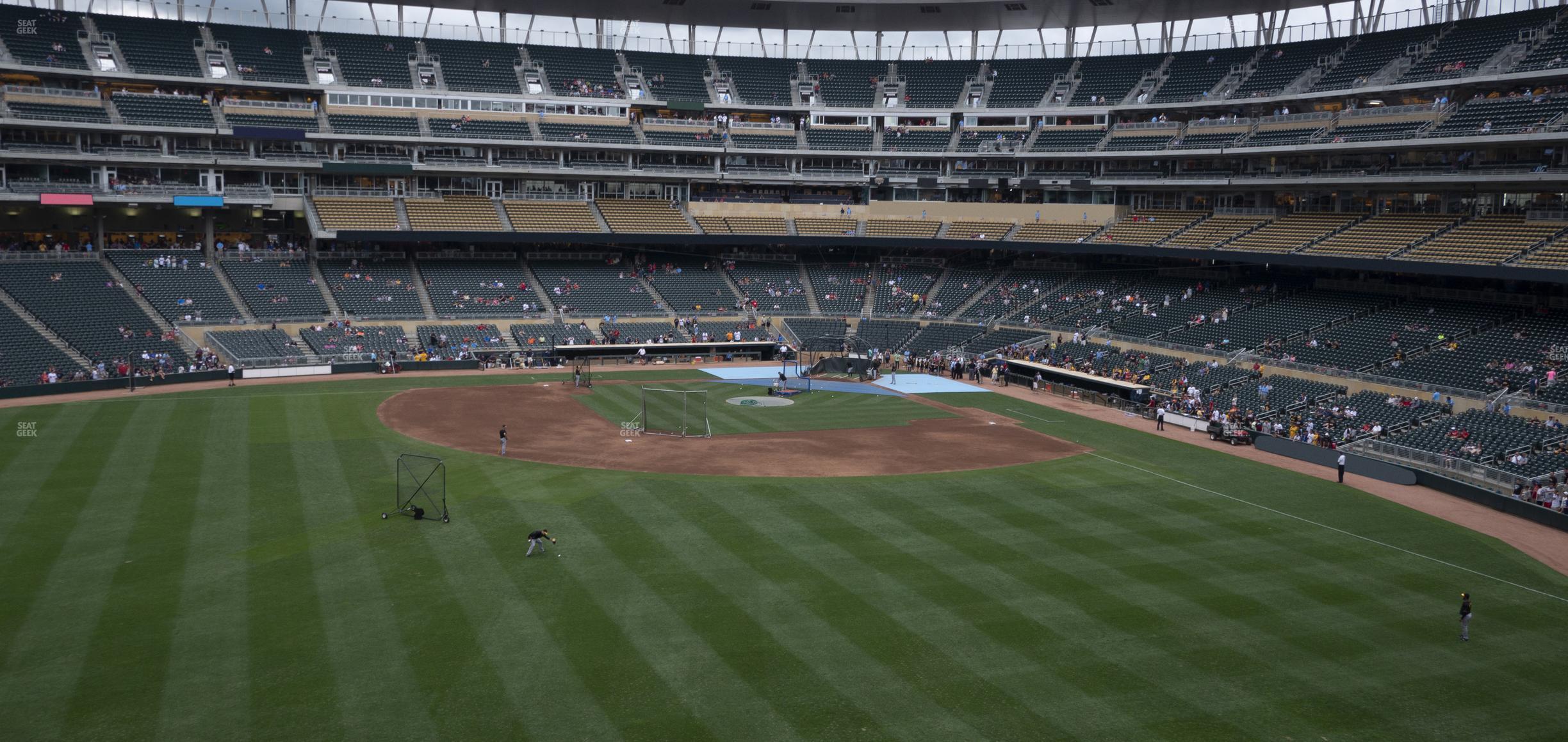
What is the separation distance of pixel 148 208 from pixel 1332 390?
73087 mm

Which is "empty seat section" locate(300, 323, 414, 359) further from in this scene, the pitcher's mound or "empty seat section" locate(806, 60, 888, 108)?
"empty seat section" locate(806, 60, 888, 108)

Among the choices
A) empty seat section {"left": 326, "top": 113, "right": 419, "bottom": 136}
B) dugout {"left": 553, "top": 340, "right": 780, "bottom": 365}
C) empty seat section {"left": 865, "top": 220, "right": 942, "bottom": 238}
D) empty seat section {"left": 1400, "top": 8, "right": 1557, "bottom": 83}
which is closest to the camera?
empty seat section {"left": 1400, "top": 8, "right": 1557, "bottom": 83}

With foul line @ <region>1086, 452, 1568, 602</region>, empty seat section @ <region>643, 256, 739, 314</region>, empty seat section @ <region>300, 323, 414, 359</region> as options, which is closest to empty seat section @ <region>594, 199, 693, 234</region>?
empty seat section @ <region>643, 256, 739, 314</region>

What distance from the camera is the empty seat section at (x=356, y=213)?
68.4 m

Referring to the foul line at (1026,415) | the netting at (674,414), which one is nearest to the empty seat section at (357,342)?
the netting at (674,414)

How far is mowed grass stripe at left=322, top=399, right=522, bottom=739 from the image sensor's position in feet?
61.1

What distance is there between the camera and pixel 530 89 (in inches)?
3105

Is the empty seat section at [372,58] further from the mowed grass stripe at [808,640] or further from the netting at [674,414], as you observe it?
the mowed grass stripe at [808,640]

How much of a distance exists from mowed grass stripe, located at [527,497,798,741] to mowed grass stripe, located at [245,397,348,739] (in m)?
5.80

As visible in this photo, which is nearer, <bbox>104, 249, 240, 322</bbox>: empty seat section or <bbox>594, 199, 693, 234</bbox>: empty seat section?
<bbox>104, 249, 240, 322</bbox>: empty seat section

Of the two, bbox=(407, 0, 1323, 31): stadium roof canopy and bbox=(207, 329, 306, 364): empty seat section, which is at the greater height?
bbox=(407, 0, 1323, 31): stadium roof canopy

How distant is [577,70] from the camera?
267 ft

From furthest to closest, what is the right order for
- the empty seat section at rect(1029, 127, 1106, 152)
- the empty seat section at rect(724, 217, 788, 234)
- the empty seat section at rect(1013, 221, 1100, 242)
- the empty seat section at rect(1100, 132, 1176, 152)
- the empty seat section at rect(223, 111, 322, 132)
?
the empty seat section at rect(724, 217, 788, 234)
the empty seat section at rect(1029, 127, 1106, 152)
the empty seat section at rect(1013, 221, 1100, 242)
the empty seat section at rect(1100, 132, 1176, 152)
the empty seat section at rect(223, 111, 322, 132)

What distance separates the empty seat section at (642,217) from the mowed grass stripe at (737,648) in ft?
163
